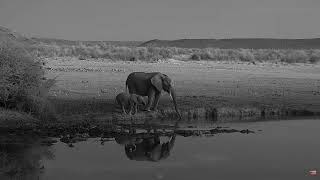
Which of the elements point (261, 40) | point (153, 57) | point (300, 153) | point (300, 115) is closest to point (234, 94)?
point (300, 115)

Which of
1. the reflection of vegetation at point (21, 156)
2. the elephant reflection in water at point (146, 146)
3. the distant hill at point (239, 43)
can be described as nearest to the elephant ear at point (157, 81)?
the elephant reflection in water at point (146, 146)

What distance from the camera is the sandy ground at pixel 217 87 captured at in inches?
999

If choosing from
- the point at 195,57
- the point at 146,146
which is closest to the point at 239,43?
the point at 195,57

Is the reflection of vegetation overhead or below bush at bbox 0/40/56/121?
below

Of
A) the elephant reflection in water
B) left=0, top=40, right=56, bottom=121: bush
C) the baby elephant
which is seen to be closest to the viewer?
the elephant reflection in water

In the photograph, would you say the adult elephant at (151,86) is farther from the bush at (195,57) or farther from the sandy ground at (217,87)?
the bush at (195,57)

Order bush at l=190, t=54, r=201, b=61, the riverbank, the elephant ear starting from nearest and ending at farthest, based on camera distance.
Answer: the elephant ear
the riverbank
bush at l=190, t=54, r=201, b=61

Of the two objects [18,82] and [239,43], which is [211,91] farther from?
[239,43]

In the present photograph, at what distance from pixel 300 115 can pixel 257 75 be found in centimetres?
1618

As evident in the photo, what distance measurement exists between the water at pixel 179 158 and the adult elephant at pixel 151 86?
370 cm

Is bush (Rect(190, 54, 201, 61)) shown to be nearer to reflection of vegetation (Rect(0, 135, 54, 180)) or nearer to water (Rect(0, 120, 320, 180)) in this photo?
water (Rect(0, 120, 320, 180))

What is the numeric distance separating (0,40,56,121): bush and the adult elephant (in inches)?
129

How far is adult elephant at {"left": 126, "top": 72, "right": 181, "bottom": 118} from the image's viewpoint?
2162 centimetres

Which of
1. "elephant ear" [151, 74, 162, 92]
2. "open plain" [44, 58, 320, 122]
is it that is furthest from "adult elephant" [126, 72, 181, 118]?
"open plain" [44, 58, 320, 122]
